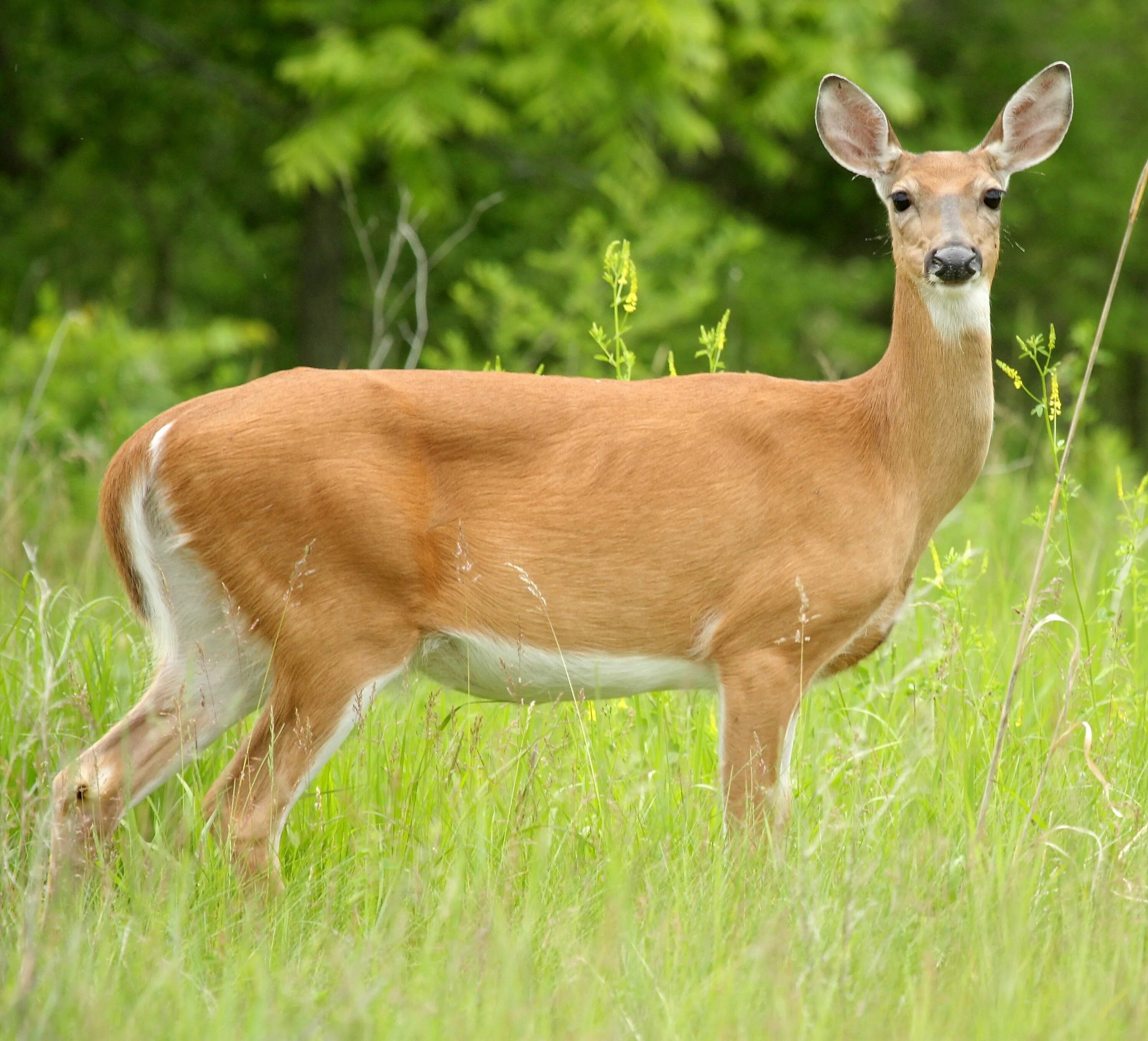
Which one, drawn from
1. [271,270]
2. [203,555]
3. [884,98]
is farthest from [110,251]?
[203,555]

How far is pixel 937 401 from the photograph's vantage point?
169 inches

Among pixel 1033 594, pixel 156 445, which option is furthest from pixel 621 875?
pixel 156 445

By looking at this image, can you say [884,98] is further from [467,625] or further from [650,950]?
[650,950]

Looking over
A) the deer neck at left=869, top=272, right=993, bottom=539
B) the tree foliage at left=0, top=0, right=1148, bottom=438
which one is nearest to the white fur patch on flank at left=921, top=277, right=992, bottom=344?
the deer neck at left=869, top=272, right=993, bottom=539

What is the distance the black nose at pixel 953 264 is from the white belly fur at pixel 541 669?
110 cm

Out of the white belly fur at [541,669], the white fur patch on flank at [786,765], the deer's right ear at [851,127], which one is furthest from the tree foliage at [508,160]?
the white fur patch on flank at [786,765]

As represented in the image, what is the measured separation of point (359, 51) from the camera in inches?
358

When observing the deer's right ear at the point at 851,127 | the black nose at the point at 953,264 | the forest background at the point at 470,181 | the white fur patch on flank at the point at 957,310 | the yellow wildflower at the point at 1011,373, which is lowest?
the forest background at the point at 470,181

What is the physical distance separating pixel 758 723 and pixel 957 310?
46.0 inches

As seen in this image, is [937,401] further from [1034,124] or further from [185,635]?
[185,635]

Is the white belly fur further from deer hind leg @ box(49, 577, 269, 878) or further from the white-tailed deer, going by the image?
deer hind leg @ box(49, 577, 269, 878)

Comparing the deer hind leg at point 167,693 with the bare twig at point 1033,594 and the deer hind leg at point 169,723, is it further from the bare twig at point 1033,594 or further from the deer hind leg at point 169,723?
the bare twig at point 1033,594

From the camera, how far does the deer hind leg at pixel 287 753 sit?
12.3ft

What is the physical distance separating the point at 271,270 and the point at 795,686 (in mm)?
9771
